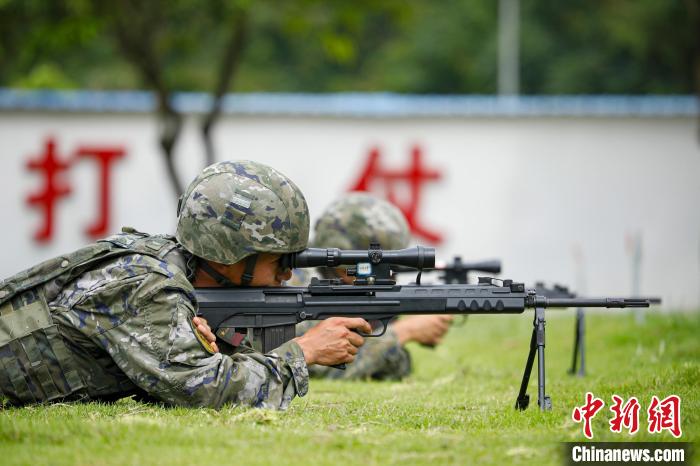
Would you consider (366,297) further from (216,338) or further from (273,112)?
(273,112)

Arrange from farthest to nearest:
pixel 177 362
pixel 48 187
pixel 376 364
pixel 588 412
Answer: pixel 48 187 → pixel 376 364 → pixel 588 412 → pixel 177 362

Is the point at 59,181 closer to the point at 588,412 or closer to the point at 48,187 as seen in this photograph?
the point at 48,187

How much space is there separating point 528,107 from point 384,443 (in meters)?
15.7

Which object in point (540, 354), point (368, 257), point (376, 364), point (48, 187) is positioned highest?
point (48, 187)

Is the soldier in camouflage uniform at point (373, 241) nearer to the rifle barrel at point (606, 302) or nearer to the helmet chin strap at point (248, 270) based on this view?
the helmet chin strap at point (248, 270)

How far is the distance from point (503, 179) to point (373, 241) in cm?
1079

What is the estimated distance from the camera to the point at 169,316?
625 cm

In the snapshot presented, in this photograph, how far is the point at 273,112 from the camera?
20594 millimetres

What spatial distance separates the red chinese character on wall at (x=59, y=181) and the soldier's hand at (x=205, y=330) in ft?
48.5

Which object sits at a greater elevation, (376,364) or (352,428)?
(352,428)

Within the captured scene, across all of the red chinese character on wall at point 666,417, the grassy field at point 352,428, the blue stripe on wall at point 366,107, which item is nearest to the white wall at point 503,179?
the blue stripe on wall at point 366,107

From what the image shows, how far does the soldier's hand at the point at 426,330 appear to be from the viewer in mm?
10242

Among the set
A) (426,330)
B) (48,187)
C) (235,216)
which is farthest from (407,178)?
(235,216)

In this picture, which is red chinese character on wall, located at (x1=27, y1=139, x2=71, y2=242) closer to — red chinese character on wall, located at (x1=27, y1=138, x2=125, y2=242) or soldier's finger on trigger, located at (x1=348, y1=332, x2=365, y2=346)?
red chinese character on wall, located at (x1=27, y1=138, x2=125, y2=242)
